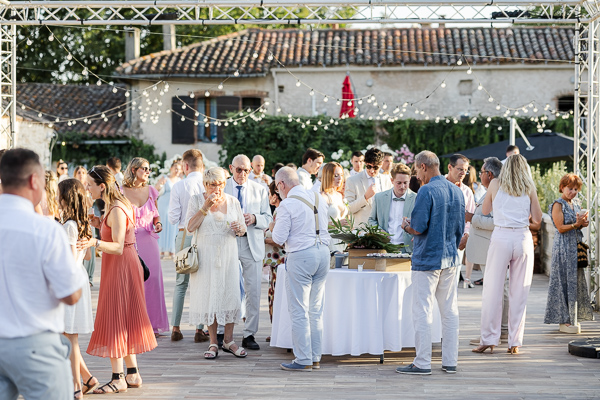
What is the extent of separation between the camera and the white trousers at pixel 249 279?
317 inches

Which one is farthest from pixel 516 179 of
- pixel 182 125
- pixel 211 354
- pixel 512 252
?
pixel 182 125

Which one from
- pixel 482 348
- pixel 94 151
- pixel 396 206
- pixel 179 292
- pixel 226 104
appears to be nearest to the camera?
pixel 482 348

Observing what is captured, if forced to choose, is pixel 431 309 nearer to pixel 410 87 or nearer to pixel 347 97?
pixel 347 97

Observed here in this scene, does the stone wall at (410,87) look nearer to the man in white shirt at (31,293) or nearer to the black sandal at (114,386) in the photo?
the black sandal at (114,386)

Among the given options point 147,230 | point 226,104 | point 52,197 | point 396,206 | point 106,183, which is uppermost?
point 226,104

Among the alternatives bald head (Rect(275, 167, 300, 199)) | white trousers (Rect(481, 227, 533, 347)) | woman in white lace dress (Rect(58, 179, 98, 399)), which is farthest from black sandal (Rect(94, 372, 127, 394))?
white trousers (Rect(481, 227, 533, 347))

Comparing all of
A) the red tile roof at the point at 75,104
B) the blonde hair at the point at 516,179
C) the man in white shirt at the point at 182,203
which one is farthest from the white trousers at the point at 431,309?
the red tile roof at the point at 75,104

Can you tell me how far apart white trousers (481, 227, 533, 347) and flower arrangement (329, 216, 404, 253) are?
2.98 ft

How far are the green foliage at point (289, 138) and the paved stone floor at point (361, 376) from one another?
18.8 m

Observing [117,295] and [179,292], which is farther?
[179,292]

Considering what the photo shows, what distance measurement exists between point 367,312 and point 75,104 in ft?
87.1

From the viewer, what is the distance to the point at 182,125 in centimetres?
2933

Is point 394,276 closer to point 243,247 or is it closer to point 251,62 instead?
point 243,247

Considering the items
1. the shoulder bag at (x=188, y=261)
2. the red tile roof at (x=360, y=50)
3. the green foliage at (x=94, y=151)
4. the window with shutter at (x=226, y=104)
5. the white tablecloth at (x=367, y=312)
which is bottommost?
the white tablecloth at (x=367, y=312)
